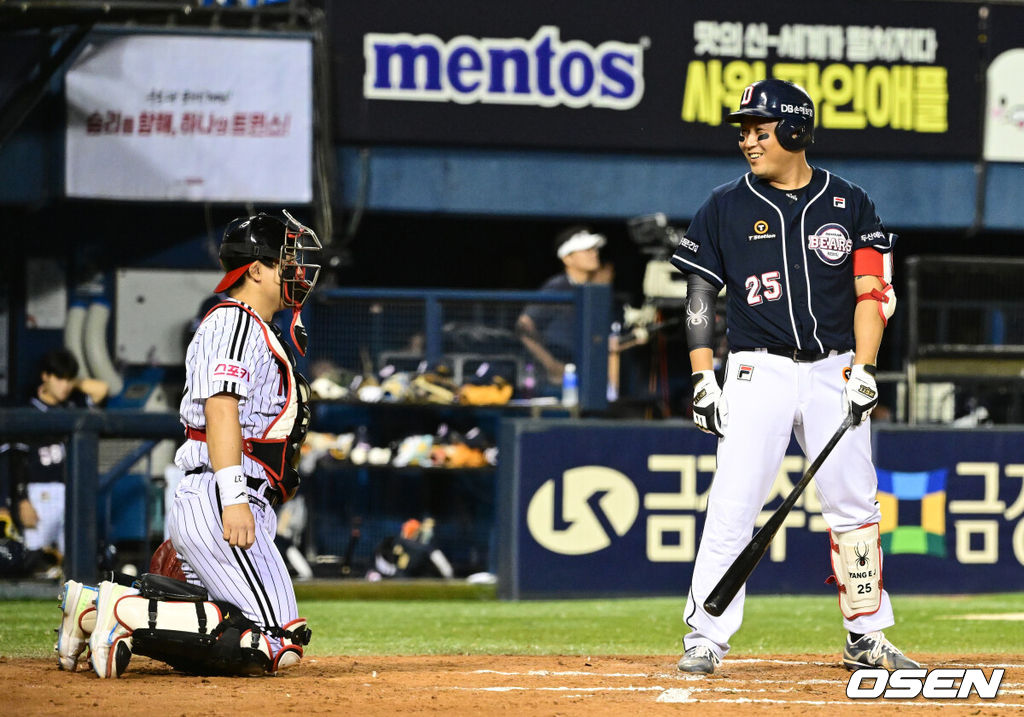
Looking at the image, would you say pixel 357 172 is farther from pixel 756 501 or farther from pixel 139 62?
pixel 756 501

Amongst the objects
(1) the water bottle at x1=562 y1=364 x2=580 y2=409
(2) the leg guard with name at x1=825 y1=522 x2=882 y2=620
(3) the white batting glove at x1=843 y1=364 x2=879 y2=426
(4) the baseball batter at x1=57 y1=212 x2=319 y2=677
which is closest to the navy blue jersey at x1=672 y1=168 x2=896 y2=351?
(3) the white batting glove at x1=843 y1=364 x2=879 y2=426

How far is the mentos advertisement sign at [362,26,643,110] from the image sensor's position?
12.8 metres

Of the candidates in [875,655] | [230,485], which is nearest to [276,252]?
[230,485]

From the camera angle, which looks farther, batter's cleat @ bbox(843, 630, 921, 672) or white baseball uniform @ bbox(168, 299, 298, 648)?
batter's cleat @ bbox(843, 630, 921, 672)

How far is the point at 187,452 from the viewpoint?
225 inches

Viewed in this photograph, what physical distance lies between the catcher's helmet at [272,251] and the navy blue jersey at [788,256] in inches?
55.7

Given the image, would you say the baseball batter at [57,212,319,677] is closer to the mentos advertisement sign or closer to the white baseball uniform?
the white baseball uniform

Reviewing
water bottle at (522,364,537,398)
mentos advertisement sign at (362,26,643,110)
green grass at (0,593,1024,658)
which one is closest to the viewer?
green grass at (0,593,1024,658)

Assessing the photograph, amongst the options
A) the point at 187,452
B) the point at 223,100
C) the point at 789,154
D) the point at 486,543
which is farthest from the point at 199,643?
the point at 223,100

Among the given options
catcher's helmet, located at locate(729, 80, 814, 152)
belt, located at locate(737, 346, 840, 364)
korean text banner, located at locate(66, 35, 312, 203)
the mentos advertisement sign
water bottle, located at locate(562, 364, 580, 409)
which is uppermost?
the mentos advertisement sign

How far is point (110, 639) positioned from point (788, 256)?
2.76m

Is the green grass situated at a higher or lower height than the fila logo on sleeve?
lower

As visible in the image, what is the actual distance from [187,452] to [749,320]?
6.89ft

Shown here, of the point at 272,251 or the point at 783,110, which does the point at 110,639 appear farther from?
the point at 783,110
